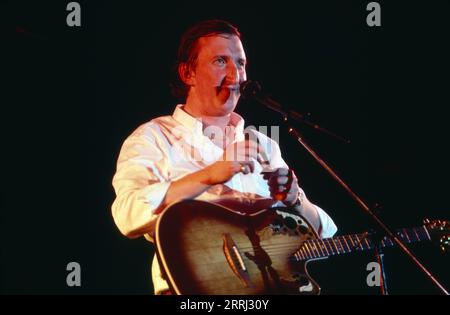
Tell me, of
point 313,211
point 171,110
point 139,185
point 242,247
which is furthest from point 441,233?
point 171,110

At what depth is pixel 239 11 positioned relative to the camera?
13.6ft

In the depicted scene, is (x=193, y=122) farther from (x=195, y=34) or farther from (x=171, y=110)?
(x=171, y=110)

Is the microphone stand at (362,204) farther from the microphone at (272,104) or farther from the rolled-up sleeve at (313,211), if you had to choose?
the rolled-up sleeve at (313,211)

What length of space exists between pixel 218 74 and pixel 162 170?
693 millimetres

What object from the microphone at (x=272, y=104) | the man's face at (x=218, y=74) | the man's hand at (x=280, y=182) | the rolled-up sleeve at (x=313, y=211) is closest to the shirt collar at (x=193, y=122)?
the man's face at (x=218, y=74)

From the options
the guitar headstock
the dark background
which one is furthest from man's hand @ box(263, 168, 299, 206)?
the dark background

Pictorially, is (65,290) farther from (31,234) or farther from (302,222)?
(302,222)

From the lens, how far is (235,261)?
2.40m

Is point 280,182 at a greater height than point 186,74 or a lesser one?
lesser

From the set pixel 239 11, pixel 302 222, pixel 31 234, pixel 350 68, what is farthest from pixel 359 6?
pixel 31 234

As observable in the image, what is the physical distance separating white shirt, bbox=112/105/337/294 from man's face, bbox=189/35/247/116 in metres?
0.14

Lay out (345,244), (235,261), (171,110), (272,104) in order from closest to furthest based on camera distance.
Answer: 1. (235,261)
2. (272,104)
3. (345,244)
4. (171,110)

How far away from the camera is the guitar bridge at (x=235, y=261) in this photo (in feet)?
7.83
